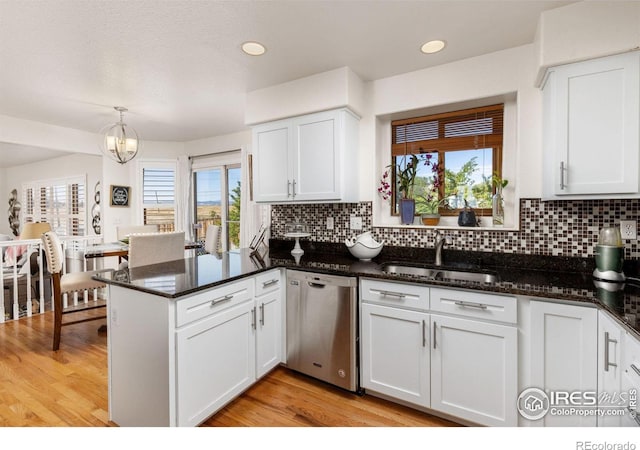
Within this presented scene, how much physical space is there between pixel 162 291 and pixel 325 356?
120 cm

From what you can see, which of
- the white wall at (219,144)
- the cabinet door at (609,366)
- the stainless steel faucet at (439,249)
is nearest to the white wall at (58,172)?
the white wall at (219,144)

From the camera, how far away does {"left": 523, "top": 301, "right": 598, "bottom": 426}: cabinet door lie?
149 cm

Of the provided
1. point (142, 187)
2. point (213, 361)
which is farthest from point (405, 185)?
point (142, 187)

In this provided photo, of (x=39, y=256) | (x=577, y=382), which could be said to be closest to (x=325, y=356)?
(x=577, y=382)

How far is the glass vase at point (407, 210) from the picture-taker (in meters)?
2.66

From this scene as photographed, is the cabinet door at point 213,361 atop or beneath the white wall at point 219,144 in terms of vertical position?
beneath

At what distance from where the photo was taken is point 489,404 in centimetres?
173

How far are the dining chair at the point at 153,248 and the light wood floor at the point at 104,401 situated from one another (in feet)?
3.00

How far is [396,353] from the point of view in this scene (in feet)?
6.48

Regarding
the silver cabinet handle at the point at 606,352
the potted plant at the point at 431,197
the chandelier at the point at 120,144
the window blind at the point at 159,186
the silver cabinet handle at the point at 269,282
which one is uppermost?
the chandelier at the point at 120,144

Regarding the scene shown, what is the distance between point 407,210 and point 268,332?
4.85 ft

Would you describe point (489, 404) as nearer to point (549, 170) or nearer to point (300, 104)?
point (549, 170)

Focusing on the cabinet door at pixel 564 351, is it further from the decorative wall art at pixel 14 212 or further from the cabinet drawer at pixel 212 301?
the decorative wall art at pixel 14 212

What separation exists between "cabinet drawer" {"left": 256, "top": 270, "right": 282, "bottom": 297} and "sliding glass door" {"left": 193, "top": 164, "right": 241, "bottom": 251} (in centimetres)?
255
